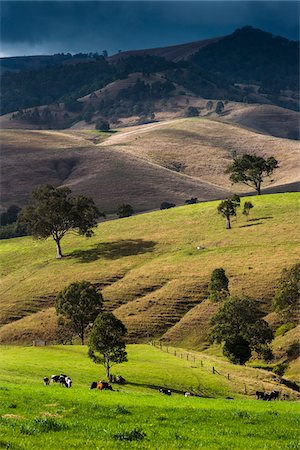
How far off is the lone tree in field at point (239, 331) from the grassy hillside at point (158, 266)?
1000 cm

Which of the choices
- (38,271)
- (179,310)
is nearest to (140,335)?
(179,310)

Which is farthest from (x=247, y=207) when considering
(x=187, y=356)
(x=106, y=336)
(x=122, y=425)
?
(x=122, y=425)

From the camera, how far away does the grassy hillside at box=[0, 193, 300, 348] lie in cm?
10325

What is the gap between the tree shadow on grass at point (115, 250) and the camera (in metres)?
137

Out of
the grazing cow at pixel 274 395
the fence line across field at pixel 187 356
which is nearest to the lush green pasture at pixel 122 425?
the grazing cow at pixel 274 395

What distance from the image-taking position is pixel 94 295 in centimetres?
9331

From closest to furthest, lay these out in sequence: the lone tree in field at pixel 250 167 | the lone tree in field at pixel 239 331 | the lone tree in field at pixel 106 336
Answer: the lone tree in field at pixel 106 336, the lone tree in field at pixel 239 331, the lone tree in field at pixel 250 167

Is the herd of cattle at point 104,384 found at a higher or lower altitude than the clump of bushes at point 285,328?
higher

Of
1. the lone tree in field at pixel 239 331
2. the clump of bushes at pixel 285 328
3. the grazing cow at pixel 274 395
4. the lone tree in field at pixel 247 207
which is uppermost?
the lone tree in field at pixel 247 207

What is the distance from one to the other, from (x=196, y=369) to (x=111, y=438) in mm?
50844

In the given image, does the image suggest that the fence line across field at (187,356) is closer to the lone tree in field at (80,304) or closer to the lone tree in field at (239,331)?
the lone tree in field at (239,331)

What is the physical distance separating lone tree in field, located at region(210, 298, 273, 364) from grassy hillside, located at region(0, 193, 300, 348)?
1000 cm

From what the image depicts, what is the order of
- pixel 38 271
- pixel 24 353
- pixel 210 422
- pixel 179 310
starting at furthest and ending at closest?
pixel 38 271 < pixel 179 310 < pixel 24 353 < pixel 210 422

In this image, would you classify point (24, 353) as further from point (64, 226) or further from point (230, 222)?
point (230, 222)
